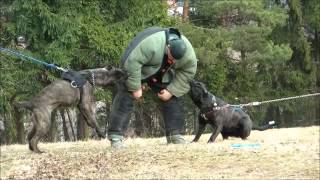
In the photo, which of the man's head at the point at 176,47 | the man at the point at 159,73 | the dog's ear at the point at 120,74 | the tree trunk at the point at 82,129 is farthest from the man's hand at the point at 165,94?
the tree trunk at the point at 82,129

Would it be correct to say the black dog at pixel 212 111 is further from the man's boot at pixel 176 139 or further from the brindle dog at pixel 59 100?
the brindle dog at pixel 59 100

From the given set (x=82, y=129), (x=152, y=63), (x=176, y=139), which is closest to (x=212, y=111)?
(x=176, y=139)

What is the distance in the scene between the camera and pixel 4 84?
17.2 metres

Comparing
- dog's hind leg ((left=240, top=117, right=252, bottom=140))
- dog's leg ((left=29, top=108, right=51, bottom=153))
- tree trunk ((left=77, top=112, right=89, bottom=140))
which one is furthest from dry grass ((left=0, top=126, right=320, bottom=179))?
tree trunk ((left=77, top=112, right=89, bottom=140))

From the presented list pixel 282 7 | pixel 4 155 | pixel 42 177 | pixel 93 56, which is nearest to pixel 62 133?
pixel 93 56

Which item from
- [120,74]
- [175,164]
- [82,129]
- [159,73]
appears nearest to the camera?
[175,164]

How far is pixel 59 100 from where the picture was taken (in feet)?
24.9

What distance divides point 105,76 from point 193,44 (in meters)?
15.3

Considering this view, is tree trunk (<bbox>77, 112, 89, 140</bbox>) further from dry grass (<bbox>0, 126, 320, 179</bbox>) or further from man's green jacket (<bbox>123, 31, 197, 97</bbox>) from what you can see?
dry grass (<bbox>0, 126, 320, 179</bbox>)

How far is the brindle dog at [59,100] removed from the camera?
746 centimetres

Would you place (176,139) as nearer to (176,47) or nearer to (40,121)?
(176,47)

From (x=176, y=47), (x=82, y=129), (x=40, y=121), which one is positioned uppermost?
(x=176, y=47)

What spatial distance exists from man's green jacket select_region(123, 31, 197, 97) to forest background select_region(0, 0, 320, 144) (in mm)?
8045

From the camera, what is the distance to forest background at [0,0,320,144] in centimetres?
1766
